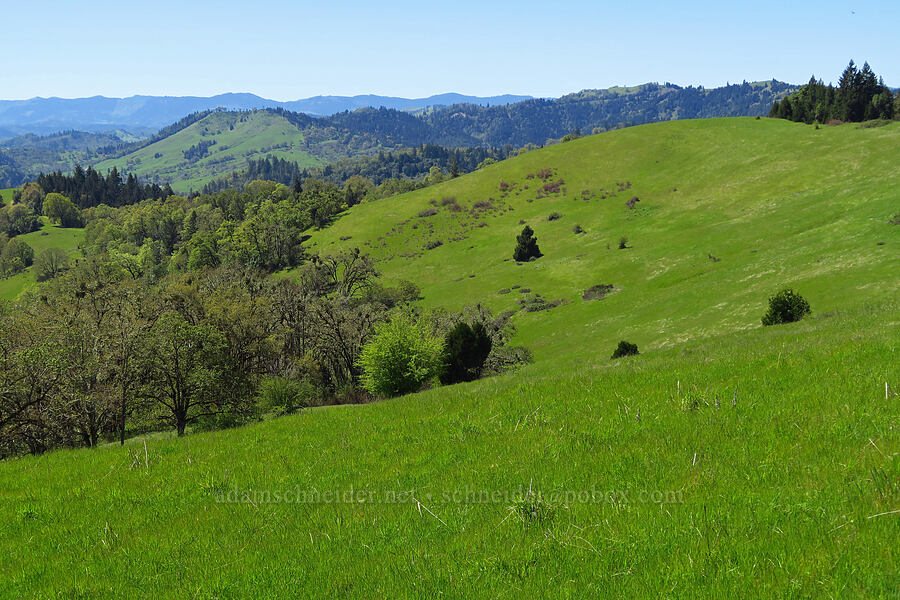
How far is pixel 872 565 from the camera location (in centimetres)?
441

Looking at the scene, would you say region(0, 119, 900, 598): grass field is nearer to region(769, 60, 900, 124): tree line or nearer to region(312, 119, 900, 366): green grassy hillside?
region(312, 119, 900, 366): green grassy hillside

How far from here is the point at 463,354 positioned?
1710 inches

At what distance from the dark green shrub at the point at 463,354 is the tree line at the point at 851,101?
496 feet

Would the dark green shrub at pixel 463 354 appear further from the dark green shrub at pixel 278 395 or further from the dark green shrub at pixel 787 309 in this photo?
the dark green shrub at pixel 787 309

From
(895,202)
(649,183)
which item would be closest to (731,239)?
(895,202)

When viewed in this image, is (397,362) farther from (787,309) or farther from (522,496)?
(522,496)

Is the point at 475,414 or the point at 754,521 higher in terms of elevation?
the point at 754,521

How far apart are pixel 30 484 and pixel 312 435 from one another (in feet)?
20.6

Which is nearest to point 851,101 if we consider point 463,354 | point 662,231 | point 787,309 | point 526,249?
point 662,231

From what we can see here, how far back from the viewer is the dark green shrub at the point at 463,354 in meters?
43.4

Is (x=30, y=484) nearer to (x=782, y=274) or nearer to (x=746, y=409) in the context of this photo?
(x=746, y=409)

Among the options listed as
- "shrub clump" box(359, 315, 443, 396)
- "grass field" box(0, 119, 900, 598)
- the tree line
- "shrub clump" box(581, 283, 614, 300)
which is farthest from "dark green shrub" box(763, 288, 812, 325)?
the tree line

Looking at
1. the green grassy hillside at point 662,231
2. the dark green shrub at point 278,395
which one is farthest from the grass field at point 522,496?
the dark green shrub at point 278,395

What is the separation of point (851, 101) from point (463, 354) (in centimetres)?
15661
